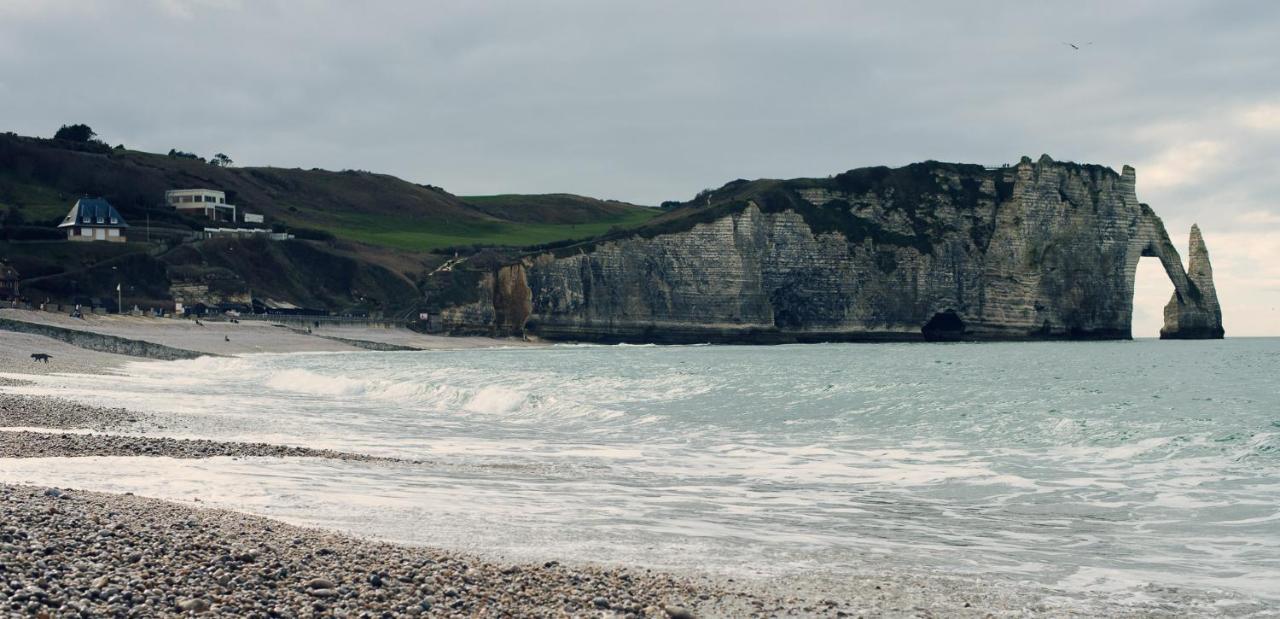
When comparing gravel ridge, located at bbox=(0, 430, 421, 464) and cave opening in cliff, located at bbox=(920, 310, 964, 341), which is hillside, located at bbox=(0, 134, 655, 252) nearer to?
cave opening in cliff, located at bbox=(920, 310, 964, 341)

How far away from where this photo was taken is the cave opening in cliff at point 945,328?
344 feet

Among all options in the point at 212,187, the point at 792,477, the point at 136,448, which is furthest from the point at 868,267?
the point at 212,187

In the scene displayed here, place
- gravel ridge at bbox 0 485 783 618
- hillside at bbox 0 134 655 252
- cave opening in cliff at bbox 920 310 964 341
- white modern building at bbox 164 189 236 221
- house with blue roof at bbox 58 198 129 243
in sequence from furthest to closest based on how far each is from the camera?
white modern building at bbox 164 189 236 221 → hillside at bbox 0 134 655 252 → house with blue roof at bbox 58 198 129 243 → cave opening in cliff at bbox 920 310 964 341 → gravel ridge at bbox 0 485 783 618

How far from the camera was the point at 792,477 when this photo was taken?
16984 millimetres

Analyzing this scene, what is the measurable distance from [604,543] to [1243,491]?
8973mm

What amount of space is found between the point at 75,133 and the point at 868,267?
132558mm

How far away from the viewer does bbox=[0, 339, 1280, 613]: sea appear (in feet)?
35.7

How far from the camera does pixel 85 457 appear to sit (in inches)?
650

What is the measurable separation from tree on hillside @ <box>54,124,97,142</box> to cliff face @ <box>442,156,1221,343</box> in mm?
104184

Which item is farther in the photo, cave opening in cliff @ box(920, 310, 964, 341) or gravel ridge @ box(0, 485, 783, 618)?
cave opening in cliff @ box(920, 310, 964, 341)

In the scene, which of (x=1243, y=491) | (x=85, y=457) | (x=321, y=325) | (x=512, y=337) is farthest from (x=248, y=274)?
(x=1243, y=491)

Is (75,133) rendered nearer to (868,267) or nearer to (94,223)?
(94,223)

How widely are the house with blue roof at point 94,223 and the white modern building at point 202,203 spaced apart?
2404 cm

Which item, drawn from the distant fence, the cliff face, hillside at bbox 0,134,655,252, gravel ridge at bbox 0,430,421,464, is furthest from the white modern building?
gravel ridge at bbox 0,430,421,464
